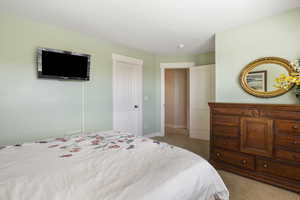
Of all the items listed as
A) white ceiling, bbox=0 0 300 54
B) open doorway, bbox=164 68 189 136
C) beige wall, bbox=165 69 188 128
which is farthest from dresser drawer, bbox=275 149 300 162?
beige wall, bbox=165 69 188 128

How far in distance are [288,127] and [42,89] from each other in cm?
351

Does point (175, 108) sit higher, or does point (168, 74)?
point (168, 74)

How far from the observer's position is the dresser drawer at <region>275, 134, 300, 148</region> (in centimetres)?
185

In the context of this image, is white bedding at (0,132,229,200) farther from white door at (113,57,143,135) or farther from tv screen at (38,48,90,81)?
white door at (113,57,143,135)

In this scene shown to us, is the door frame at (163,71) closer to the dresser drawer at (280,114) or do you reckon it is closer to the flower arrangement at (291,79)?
the flower arrangement at (291,79)

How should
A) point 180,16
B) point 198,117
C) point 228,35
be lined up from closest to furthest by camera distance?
point 180,16 → point 228,35 → point 198,117

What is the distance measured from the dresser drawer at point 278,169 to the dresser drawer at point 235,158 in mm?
83

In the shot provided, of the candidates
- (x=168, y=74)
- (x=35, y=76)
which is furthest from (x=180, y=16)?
(x=168, y=74)

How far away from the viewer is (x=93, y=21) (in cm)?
252

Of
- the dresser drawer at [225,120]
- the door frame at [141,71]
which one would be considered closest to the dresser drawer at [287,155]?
the dresser drawer at [225,120]

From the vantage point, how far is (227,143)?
2396 mm

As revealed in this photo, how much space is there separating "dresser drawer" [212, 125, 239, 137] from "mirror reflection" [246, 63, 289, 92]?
2.44 ft

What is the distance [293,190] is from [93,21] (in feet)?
11.6

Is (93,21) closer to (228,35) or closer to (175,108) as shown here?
(228,35)
